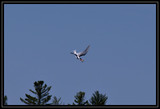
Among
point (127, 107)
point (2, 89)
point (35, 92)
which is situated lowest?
point (127, 107)

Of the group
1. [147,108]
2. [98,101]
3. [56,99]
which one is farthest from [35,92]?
[147,108]

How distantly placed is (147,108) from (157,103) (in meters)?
1.99

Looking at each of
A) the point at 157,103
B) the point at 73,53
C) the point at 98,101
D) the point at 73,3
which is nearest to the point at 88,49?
the point at 73,53

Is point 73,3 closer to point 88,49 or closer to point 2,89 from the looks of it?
point 88,49

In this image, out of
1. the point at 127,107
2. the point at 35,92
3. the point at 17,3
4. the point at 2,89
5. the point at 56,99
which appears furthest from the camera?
the point at 35,92

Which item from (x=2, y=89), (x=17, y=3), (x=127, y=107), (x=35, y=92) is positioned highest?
(x=17, y=3)

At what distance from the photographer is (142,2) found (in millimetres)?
41406

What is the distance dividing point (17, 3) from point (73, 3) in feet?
18.5

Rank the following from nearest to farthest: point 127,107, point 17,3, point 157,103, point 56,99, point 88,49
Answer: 1. point 127,107
2. point 157,103
3. point 17,3
4. point 88,49
5. point 56,99

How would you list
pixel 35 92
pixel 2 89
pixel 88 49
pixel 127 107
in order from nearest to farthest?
pixel 127 107 < pixel 2 89 < pixel 88 49 < pixel 35 92

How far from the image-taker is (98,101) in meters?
51.6

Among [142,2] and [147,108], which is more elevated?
[142,2]

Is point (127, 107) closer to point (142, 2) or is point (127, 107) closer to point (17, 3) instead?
point (142, 2)

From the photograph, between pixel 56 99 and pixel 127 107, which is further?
pixel 56 99
